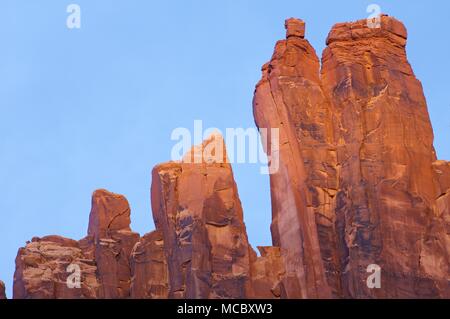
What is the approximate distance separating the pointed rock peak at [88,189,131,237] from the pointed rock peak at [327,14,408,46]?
16.2 metres

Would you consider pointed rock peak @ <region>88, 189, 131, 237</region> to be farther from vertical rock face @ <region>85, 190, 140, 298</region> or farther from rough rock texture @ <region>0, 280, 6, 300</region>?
rough rock texture @ <region>0, 280, 6, 300</region>

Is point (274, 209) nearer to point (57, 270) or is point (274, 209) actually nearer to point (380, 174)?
point (380, 174)

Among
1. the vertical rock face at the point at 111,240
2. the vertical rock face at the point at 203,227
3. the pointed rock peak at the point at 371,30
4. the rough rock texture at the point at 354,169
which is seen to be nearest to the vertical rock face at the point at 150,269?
the vertical rock face at the point at 203,227

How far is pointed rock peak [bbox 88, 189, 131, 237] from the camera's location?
10925cm

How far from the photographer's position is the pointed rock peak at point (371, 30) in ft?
352

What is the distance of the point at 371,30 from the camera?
352 ft

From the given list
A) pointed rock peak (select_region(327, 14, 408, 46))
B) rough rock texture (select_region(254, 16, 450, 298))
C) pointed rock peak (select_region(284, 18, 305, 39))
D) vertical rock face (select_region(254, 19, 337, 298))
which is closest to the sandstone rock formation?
vertical rock face (select_region(254, 19, 337, 298))

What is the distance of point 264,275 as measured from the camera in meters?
102

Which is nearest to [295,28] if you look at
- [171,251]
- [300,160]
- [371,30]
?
[371,30]
